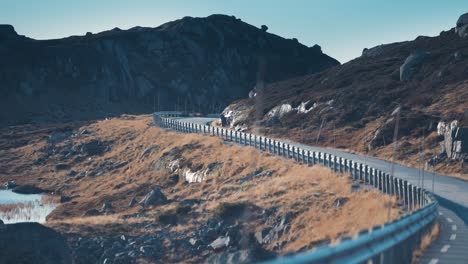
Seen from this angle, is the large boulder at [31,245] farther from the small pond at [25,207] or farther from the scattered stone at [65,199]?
the scattered stone at [65,199]

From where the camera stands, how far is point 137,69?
148 m

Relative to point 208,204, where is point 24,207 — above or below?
below

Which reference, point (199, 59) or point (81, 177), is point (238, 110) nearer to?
point (81, 177)

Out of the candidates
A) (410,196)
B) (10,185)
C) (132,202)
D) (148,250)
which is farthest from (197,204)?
(10,185)

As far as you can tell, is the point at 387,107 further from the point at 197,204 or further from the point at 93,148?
the point at 197,204

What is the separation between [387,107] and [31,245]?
134 feet

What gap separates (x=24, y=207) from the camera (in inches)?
1766

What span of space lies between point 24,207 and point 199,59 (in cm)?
11266

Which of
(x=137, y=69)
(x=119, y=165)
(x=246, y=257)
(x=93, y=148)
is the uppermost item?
(x=137, y=69)

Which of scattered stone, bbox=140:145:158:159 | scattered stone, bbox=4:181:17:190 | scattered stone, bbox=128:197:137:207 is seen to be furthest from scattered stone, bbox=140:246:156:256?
scattered stone, bbox=4:181:17:190

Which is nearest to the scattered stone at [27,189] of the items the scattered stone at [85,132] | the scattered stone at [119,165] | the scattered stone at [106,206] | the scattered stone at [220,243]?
the scattered stone at [119,165]

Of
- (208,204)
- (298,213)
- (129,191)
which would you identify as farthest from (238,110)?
(298,213)

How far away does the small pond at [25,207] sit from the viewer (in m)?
40.5

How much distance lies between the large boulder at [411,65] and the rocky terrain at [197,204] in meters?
24.0
